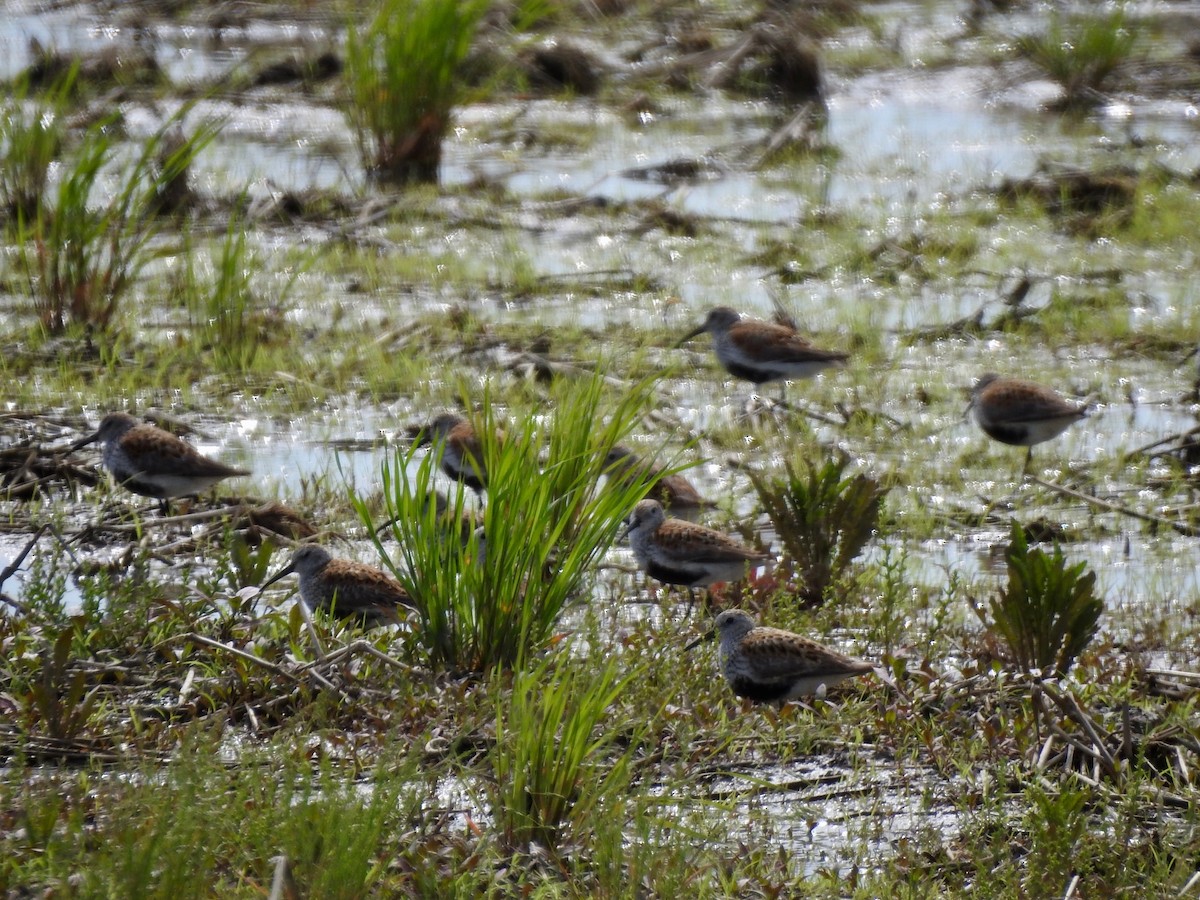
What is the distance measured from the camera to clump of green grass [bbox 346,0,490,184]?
1297 cm

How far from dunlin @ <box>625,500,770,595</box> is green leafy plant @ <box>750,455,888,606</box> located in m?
0.17

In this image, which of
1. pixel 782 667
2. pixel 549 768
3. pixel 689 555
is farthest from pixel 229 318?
pixel 549 768

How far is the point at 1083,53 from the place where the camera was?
16.8 metres

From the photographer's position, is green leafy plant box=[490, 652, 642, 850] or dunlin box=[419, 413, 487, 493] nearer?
green leafy plant box=[490, 652, 642, 850]

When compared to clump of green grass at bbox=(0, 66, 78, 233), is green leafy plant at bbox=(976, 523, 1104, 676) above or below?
below

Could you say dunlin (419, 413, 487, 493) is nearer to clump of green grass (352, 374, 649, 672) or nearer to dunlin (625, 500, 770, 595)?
dunlin (625, 500, 770, 595)

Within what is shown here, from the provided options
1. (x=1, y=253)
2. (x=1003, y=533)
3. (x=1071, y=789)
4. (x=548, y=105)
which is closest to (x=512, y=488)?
(x=1071, y=789)

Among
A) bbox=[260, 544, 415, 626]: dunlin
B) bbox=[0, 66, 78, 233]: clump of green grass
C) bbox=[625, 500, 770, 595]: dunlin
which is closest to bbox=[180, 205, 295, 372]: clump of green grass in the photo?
bbox=[0, 66, 78, 233]: clump of green grass

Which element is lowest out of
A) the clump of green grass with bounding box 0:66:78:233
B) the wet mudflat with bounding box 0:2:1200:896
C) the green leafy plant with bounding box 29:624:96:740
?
the wet mudflat with bounding box 0:2:1200:896

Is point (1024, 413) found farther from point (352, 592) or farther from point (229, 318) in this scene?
point (229, 318)

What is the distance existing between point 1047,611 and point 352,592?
241 cm

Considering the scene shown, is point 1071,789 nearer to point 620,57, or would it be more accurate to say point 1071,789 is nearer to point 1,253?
point 1,253

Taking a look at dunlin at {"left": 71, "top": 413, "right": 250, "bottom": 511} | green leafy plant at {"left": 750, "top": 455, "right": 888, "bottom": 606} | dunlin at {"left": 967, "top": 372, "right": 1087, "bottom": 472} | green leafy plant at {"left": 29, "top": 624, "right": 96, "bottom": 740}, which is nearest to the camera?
green leafy plant at {"left": 29, "top": 624, "right": 96, "bottom": 740}

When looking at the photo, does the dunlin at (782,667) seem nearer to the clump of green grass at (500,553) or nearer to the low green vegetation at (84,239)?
the clump of green grass at (500,553)
